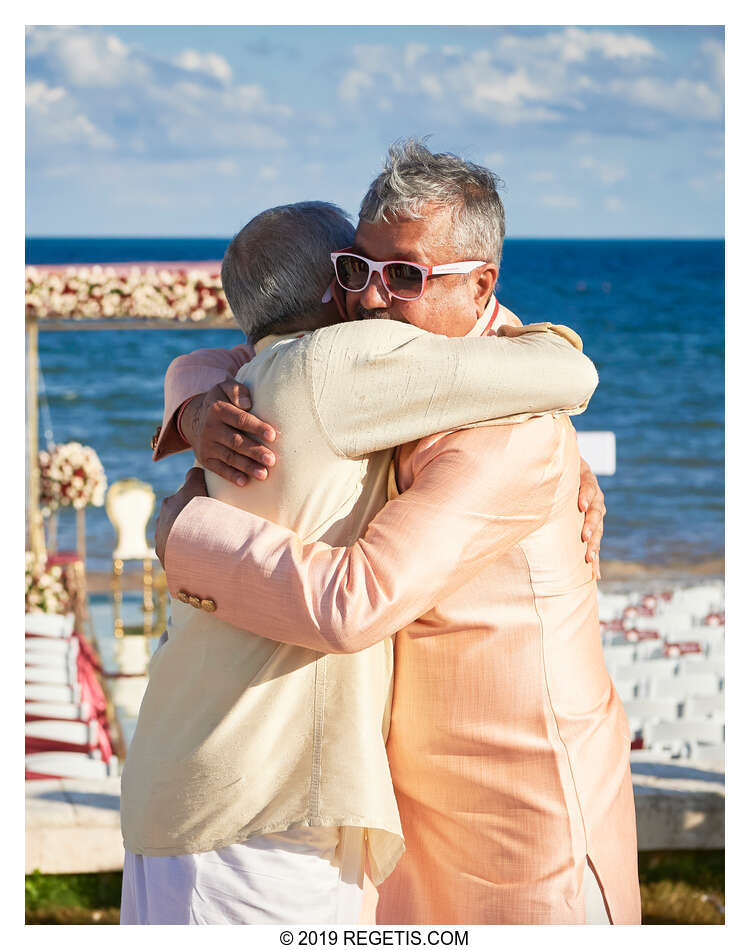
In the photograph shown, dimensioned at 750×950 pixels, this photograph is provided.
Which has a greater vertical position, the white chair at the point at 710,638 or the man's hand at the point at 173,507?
the man's hand at the point at 173,507

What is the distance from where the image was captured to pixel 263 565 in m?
1.83

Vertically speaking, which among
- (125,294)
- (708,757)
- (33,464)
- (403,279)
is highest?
(125,294)

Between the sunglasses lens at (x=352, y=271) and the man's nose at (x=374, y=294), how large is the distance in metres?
0.01

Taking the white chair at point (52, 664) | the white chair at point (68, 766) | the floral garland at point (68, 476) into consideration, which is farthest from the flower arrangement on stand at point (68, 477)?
the white chair at point (68, 766)

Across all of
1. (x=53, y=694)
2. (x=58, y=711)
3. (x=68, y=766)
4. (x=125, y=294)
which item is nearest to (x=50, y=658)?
(x=53, y=694)

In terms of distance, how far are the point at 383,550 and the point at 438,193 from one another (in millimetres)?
675

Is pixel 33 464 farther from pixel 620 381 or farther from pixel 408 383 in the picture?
pixel 620 381

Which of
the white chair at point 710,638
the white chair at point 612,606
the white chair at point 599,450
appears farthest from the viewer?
the white chair at point 612,606

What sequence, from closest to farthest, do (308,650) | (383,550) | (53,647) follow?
(383,550) → (308,650) → (53,647)

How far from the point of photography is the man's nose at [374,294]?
2008mm

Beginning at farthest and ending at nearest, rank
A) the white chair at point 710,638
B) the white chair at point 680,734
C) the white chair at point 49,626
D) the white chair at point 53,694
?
1. the white chair at point 710,638
2. the white chair at point 49,626
3. the white chair at point 53,694
4. the white chair at point 680,734

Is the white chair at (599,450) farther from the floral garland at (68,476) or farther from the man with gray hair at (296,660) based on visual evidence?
the floral garland at (68,476)

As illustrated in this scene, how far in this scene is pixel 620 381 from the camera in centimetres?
3888
